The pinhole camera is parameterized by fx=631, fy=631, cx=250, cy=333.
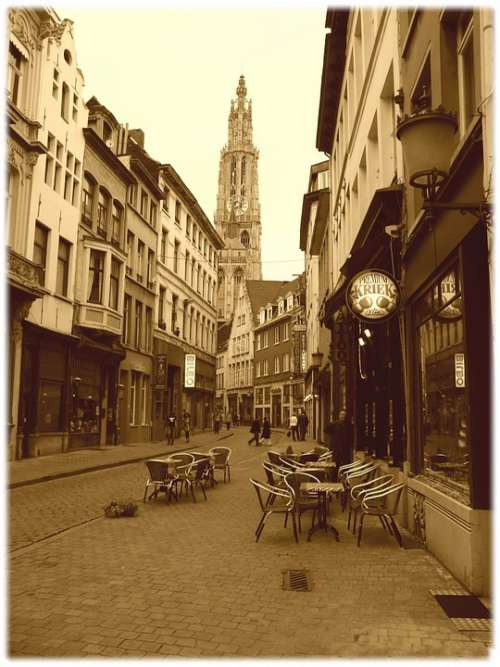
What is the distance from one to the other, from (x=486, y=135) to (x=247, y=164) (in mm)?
131537

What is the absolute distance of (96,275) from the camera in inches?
1027

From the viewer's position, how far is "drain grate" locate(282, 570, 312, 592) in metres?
6.29

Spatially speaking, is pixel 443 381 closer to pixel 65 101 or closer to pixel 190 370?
pixel 65 101

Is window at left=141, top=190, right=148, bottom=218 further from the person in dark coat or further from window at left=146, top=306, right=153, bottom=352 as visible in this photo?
the person in dark coat

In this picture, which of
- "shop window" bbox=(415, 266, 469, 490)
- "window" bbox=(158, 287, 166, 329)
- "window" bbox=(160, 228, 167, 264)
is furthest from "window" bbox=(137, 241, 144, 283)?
"shop window" bbox=(415, 266, 469, 490)

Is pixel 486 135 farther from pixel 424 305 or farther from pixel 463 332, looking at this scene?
pixel 424 305

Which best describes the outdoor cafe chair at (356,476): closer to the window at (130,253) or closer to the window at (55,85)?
the window at (55,85)

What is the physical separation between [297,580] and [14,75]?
Answer: 18.8m

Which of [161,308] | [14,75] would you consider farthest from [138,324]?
[14,75]

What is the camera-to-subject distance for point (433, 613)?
5.50 meters

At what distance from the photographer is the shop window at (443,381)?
279 inches

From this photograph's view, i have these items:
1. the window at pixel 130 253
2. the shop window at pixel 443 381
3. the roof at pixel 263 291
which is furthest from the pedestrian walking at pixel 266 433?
the roof at pixel 263 291

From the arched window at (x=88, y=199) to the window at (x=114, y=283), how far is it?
7.86ft

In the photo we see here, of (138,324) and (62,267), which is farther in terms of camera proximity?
(138,324)
